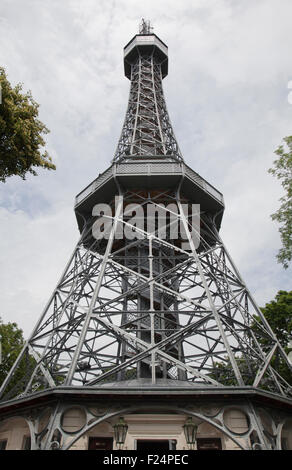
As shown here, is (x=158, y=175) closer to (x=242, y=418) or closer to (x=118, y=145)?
(x=118, y=145)

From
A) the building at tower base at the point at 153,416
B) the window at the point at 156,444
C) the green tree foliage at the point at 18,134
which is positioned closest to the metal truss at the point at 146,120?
the green tree foliage at the point at 18,134

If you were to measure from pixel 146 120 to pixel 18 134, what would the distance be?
54.9ft

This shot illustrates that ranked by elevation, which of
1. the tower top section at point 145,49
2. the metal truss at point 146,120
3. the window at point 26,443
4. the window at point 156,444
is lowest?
the window at point 156,444

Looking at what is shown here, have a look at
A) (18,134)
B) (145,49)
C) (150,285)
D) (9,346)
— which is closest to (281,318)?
(150,285)

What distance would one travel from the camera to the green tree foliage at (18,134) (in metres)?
10.1

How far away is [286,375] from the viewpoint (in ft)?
57.7

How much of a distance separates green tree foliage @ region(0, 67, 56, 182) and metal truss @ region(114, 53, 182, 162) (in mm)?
9113

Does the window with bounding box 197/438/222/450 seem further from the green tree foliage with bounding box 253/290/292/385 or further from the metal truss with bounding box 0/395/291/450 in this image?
the green tree foliage with bounding box 253/290/292/385

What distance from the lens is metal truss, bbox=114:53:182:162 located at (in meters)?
22.8

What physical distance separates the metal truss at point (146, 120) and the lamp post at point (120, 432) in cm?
1481

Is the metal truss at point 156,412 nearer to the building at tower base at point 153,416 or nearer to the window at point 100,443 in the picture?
the building at tower base at point 153,416

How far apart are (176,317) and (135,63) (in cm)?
2751

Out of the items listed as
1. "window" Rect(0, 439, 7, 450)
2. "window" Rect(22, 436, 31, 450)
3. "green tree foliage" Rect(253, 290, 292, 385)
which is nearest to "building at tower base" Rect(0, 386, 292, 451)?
"window" Rect(22, 436, 31, 450)

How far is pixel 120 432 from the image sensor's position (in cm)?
866
